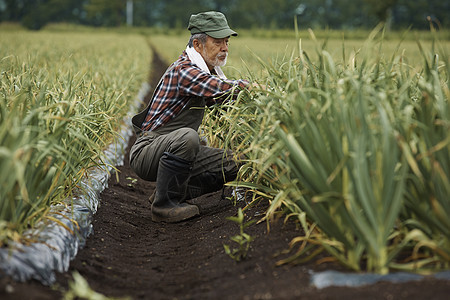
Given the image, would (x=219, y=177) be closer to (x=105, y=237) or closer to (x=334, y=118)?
(x=105, y=237)

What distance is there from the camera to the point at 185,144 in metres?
3.37

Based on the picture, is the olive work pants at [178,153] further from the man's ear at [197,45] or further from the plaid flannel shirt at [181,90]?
the man's ear at [197,45]

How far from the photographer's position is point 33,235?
2.20 m

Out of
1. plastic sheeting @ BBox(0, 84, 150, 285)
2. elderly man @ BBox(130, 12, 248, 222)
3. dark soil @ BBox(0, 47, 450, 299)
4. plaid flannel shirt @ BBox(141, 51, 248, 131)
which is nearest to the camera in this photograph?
dark soil @ BBox(0, 47, 450, 299)

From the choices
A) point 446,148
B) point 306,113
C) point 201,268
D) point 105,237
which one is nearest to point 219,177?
point 105,237

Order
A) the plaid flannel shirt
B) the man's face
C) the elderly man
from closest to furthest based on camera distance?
the plaid flannel shirt, the elderly man, the man's face

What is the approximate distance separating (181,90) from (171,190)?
67 centimetres

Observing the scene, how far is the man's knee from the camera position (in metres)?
3.37

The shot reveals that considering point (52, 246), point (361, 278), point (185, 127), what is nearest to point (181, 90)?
point (185, 127)

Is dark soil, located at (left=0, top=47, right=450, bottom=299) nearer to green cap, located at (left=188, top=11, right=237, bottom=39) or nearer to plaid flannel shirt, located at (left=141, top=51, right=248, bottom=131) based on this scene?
plaid flannel shirt, located at (left=141, top=51, right=248, bottom=131)

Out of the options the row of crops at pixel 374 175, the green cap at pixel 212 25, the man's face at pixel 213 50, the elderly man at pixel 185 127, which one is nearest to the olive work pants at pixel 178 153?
the elderly man at pixel 185 127

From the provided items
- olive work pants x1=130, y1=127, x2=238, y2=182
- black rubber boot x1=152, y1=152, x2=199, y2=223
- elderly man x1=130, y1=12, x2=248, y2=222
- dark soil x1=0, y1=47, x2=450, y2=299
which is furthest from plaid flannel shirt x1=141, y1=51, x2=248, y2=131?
dark soil x1=0, y1=47, x2=450, y2=299

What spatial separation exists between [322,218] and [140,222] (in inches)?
69.3

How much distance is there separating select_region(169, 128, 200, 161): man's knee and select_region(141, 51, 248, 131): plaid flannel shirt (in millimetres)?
216
